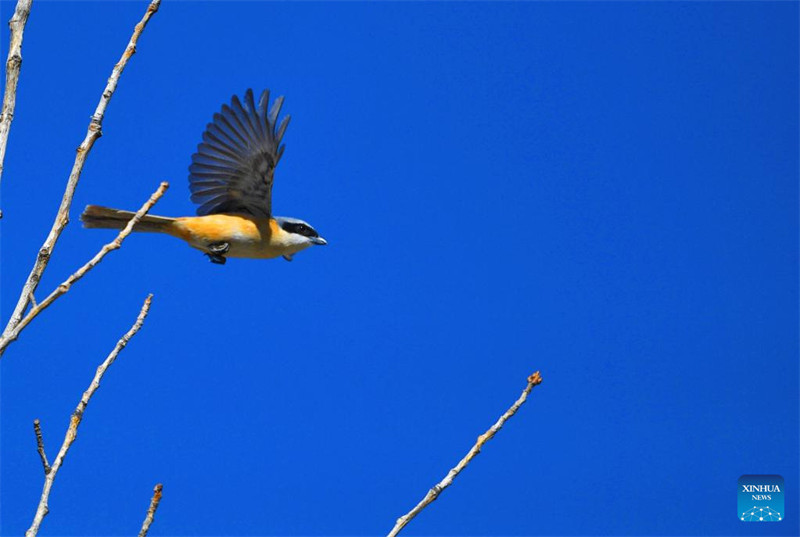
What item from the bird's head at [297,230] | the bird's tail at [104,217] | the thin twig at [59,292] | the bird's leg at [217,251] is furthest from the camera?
the bird's head at [297,230]

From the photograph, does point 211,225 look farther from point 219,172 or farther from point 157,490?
point 157,490

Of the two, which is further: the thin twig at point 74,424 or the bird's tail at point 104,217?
the bird's tail at point 104,217

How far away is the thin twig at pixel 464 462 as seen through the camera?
71.6 inches

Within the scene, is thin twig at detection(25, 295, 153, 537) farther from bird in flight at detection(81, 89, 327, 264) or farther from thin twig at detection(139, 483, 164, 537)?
bird in flight at detection(81, 89, 327, 264)

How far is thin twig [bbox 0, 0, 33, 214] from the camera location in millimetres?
1756

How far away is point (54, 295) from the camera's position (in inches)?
67.4

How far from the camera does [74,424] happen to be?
189 cm

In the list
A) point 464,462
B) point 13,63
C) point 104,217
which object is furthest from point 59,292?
point 104,217

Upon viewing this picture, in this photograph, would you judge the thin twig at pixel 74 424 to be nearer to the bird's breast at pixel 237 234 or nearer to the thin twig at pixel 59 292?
the thin twig at pixel 59 292

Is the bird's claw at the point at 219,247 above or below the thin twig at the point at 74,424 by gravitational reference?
above

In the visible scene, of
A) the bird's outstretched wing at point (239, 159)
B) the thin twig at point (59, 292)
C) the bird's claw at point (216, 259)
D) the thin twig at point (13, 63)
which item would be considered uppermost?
the bird's outstretched wing at point (239, 159)

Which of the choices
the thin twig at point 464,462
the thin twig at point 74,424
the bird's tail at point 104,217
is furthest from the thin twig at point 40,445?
the bird's tail at point 104,217

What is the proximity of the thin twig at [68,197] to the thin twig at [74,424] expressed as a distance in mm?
257

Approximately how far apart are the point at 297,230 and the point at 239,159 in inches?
22.7
